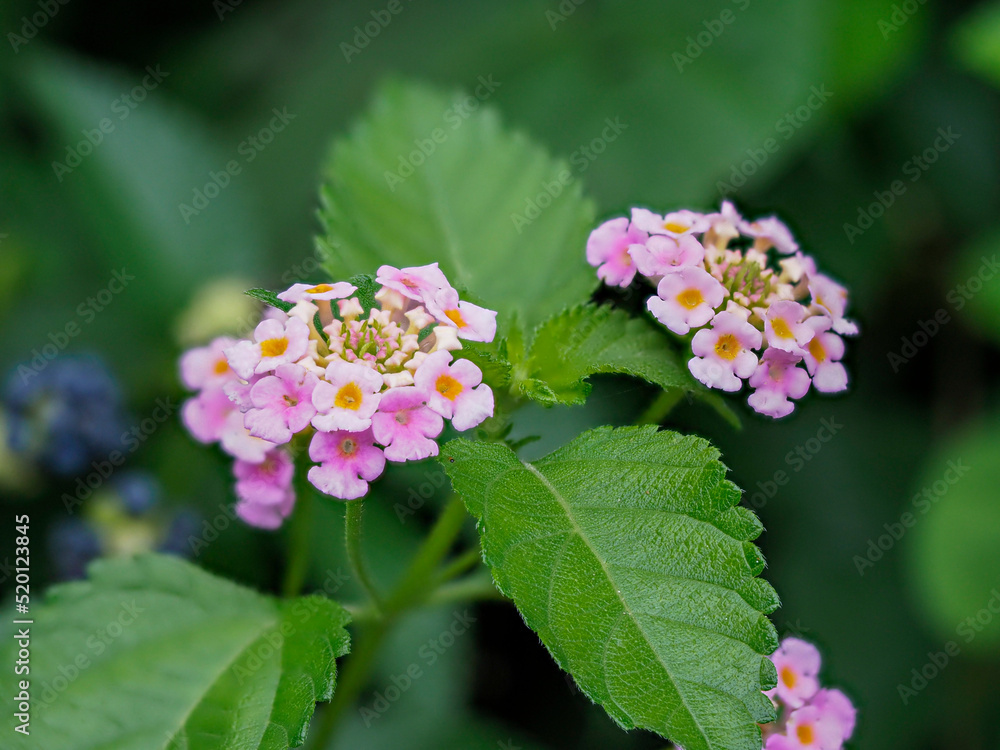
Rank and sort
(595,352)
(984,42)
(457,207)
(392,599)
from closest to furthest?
(595,352) < (392,599) < (457,207) < (984,42)

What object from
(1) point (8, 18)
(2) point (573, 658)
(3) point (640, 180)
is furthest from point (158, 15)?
(2) point (573, 658)

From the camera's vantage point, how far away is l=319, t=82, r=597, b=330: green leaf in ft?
4.92

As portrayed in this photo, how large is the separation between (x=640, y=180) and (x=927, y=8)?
106 centimetres

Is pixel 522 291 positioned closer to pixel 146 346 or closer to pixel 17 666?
pixel 17 666

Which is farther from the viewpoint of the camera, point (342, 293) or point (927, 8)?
point (927, 8)

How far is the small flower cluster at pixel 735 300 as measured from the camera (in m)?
1.12

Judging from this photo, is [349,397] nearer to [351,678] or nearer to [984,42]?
[351,678]

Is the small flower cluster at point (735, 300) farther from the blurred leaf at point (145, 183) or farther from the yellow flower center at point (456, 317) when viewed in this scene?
the blurred leaf at point (145, 183)

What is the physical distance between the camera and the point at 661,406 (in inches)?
50.5

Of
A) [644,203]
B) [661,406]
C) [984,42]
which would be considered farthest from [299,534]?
[984,42]

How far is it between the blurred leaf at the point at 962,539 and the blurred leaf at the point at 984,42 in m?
0.93

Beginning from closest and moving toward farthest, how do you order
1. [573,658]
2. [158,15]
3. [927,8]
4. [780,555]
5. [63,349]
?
[573,658] < [63,349] < [780,555] < [927,8] < [158,15]

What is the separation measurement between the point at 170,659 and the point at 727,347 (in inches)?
33.8

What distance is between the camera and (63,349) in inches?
93.0
